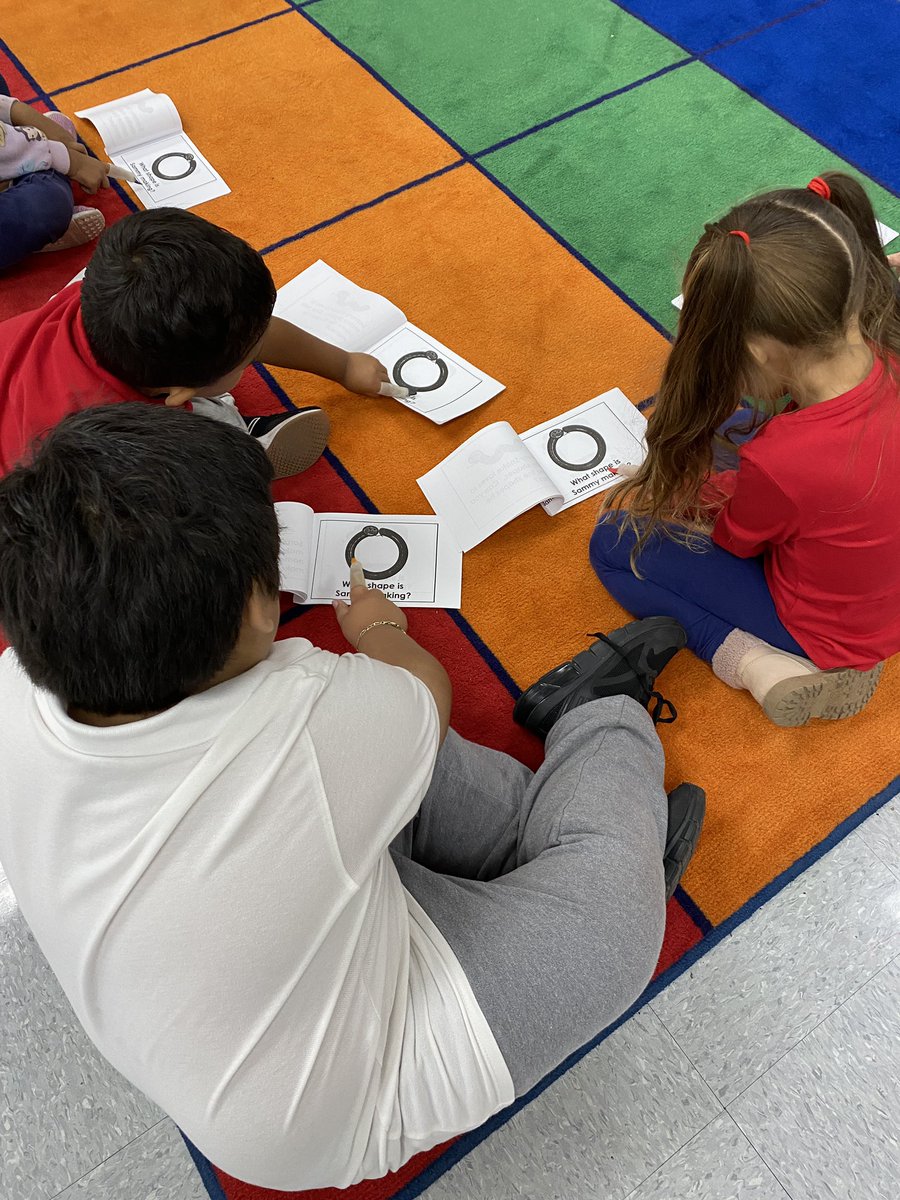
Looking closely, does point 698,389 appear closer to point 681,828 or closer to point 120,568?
point 681,828

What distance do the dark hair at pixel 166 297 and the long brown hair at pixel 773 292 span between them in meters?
0.49

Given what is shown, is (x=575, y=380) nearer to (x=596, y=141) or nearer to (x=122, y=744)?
(x=596, y=141)

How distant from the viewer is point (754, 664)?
107 cm

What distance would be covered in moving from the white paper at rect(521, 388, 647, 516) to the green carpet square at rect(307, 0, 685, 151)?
0.71 m

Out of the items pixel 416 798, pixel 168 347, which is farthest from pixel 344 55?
pixel 416 798

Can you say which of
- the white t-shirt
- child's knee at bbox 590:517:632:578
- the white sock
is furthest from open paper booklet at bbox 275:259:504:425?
the white t-shirt

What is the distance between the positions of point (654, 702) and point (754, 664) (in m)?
0.14

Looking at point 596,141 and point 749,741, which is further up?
point 596,141

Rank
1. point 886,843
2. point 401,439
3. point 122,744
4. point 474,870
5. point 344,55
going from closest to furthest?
point 122,744, point 474,870, point 886,843, point 401,439, point 344,55

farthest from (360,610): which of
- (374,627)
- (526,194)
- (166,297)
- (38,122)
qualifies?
(38,122)

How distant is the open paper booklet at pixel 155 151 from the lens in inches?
64.7

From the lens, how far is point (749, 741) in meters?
1.10

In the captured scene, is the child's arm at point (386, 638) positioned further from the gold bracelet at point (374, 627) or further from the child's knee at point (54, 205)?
the child's knee at point (54, 205)

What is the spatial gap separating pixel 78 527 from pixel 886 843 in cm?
98
